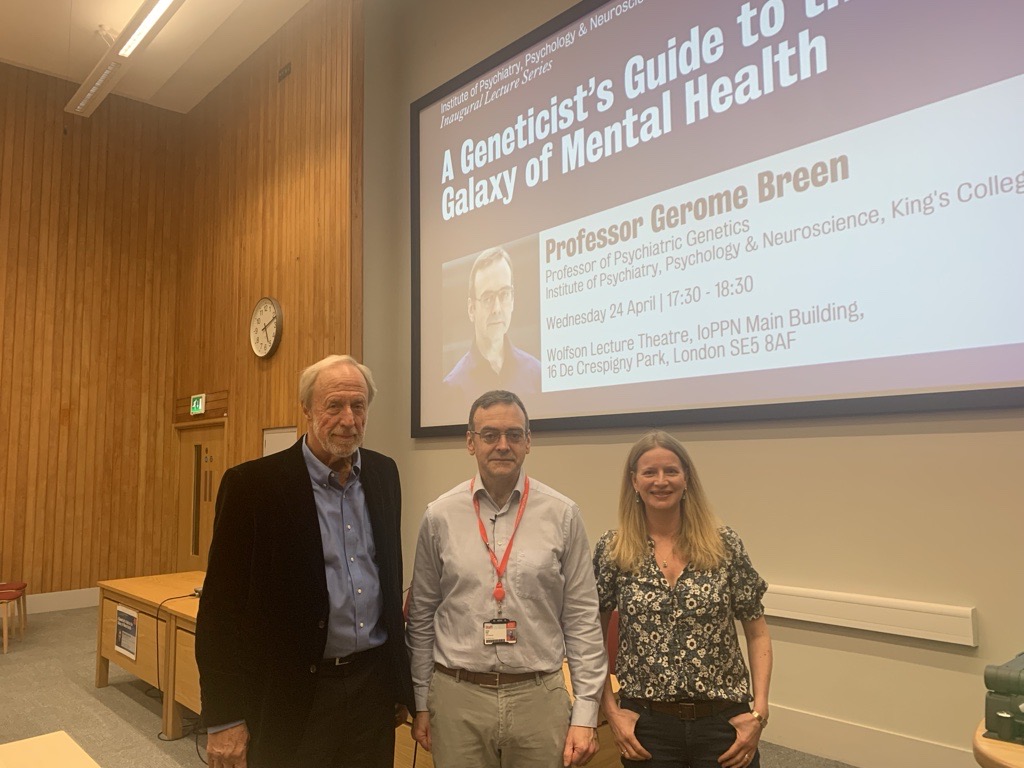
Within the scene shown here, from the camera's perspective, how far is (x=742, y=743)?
1.57 m

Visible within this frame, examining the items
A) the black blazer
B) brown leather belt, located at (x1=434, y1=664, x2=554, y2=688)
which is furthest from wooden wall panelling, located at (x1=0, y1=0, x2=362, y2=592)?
brown leather belt, located at (x1=434, y1=664, x2=554, y2=688)

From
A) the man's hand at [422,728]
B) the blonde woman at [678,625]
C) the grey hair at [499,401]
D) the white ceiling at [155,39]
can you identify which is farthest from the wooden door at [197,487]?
the blonde woman at [678,625]

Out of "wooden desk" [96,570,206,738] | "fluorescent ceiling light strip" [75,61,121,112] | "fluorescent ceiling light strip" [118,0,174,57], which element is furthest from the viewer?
"fluorescent ceiling light strip" [75,61,121,112]

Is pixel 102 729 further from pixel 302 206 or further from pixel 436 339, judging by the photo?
pixel 302 206

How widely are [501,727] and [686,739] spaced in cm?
41

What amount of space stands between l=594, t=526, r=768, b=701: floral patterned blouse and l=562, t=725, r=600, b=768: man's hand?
0.42ft

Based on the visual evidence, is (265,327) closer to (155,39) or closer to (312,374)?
(155,39)

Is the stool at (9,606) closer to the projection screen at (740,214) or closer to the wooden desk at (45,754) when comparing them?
the projection screen at (740,214)

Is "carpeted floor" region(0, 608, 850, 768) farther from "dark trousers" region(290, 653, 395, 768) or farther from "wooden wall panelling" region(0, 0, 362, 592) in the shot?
"dark trousers" region(290, 653, 395, 768)

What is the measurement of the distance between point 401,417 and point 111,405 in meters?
3.59

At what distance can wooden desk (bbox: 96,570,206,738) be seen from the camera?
3.53 meters

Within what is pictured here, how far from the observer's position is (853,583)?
307 cm

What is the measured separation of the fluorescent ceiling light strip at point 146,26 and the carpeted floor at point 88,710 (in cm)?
441

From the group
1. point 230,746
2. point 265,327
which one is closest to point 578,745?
point 230,746
